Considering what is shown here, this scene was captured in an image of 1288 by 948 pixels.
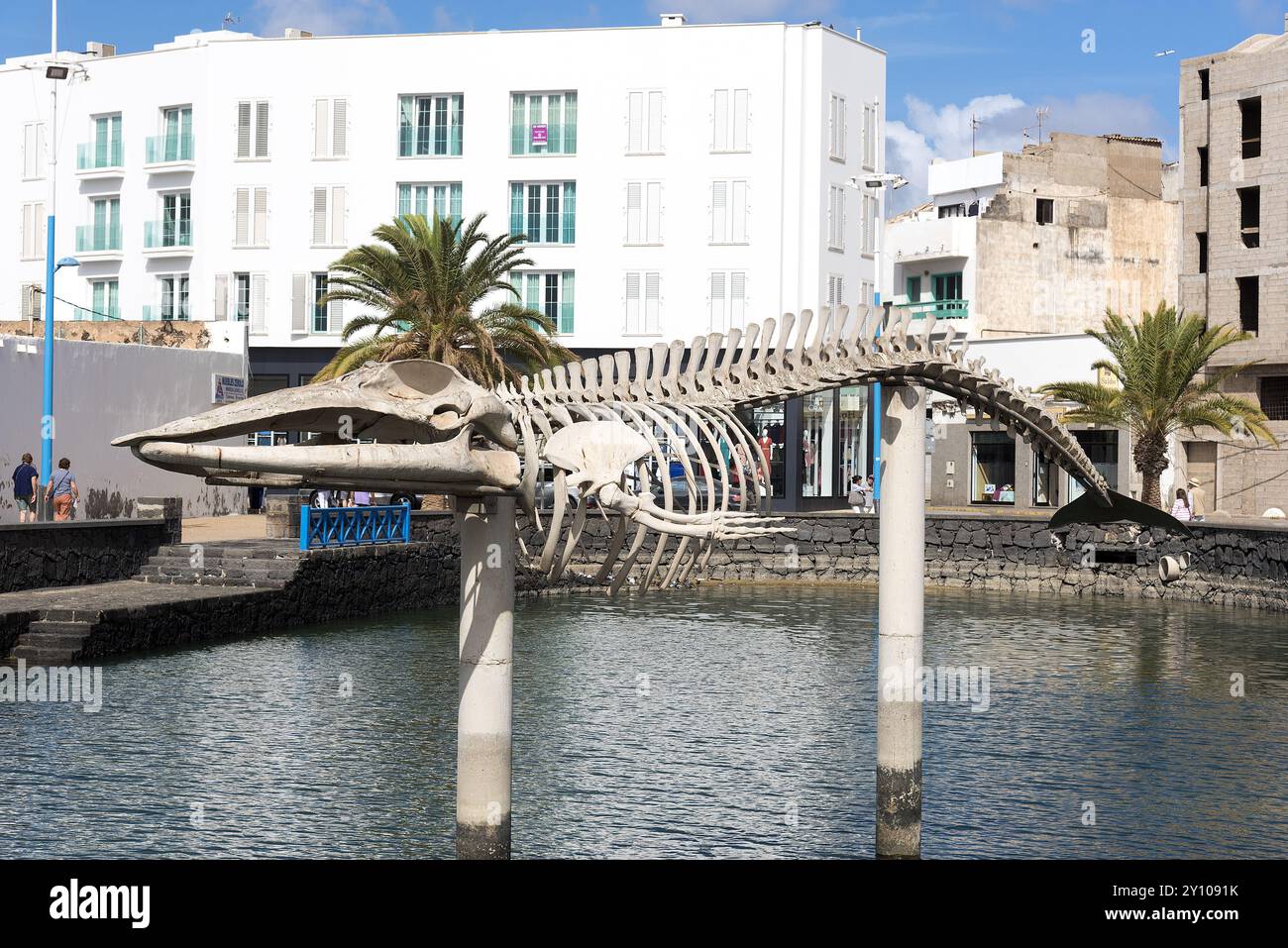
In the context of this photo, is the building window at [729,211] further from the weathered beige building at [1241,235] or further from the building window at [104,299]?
the building window at [104,299]

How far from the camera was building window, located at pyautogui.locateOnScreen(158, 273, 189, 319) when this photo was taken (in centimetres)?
5766

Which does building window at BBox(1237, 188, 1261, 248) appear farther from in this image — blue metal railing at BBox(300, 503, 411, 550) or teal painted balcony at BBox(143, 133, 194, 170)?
teal painted balcony at BBox(143, 133, 194, 170)

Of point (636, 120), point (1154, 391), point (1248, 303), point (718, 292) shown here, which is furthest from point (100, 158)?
point (1248, 303)

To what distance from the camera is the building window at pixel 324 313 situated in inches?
Result: 2175

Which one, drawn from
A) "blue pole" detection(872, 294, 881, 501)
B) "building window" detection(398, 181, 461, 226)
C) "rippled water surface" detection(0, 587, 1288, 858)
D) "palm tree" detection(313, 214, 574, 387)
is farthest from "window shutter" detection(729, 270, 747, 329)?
"rippled water surface" detection(0, 587, 1288, 858)

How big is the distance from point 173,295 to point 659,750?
145 feet

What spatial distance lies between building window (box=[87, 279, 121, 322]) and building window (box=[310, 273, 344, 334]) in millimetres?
8579

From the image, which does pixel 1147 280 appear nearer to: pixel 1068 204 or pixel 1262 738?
pixel 1068 204

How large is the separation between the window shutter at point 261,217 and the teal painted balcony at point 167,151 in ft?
9.88

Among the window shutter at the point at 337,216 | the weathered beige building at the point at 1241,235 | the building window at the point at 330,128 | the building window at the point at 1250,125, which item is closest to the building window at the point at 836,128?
the weathered beige building at the point at 1241,235

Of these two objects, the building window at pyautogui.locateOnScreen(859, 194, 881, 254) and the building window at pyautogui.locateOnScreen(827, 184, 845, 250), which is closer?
the building window at pyautogui.locateOnScreen(827, 184, 845, 250)

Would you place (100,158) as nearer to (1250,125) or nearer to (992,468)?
(992,468)

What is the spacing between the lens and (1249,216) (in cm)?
5344
